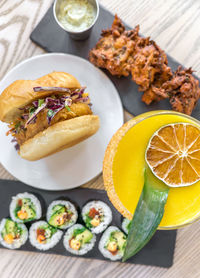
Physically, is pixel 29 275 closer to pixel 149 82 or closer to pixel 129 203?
pixel 129 203

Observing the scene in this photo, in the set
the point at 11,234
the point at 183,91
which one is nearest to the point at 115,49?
the point at 183,91

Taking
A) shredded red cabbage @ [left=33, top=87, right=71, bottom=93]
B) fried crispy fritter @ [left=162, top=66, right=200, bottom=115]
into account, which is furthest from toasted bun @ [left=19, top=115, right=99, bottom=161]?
fried crispy fritter @ [left=162, top=66, right=200, bottom=115]

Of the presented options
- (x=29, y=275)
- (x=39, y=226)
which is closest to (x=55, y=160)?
(x=39, y=226)

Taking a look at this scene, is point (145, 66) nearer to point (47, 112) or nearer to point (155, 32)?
point (155, 32)

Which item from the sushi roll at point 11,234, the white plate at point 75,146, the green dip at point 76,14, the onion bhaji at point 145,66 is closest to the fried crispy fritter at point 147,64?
the onion bhaji at point 145,66

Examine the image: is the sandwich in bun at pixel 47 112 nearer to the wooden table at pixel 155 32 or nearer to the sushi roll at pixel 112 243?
the wooden table at pixel 155 32

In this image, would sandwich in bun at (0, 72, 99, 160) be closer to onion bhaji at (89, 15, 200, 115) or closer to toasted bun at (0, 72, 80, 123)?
toasted bun at (0, 72, 80, 123)
